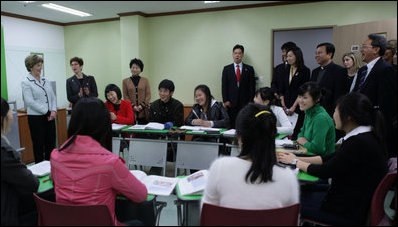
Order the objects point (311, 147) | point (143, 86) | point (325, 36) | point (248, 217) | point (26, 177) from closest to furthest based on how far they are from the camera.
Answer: point (248, 217) < point (26, 177) < point (311, 147) < point (143, 86) < point (325, 36)

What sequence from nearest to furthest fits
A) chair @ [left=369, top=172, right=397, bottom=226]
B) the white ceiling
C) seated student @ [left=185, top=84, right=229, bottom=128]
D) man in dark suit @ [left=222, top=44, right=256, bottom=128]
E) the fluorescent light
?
chair @ [left=369, top=172, right=397, bottom=226]
seated student @ [left=185, top=84, right=229, bottom=128]
man in dark suit @ [left=222, top=44, right=256, bottom=128]
the white ceiling
the fluorescent light

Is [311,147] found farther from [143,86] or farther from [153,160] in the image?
[143,86]

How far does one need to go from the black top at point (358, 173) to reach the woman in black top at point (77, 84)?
4056 mm

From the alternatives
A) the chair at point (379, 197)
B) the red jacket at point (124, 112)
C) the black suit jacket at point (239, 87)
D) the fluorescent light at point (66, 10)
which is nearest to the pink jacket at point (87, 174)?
the chair at point (379, 197)

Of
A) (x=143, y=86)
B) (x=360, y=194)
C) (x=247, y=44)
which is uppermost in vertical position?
(x=247, y=44)

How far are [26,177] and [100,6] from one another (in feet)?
15.4

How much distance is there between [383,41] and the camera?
283 centimetres

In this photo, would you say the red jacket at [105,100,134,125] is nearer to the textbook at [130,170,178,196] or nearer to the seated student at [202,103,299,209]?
the textbook at [130,170,178,196]

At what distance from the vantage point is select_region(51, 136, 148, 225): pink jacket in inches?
53.4

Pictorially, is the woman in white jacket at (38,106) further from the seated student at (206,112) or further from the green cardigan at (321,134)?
the green cardigan at (321,134)

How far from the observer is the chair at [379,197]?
1.48m

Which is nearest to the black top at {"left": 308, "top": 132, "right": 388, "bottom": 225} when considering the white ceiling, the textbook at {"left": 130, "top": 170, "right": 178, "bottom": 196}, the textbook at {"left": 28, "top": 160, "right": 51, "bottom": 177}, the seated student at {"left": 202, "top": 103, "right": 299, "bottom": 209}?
the seated student at {"left": 202, "top": 103, "right": 299, "bottom": 209}

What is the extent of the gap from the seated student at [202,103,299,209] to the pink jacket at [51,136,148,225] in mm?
442

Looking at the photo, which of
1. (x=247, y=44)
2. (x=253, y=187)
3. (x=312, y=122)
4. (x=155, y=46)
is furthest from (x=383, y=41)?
(x=155, y=46)
